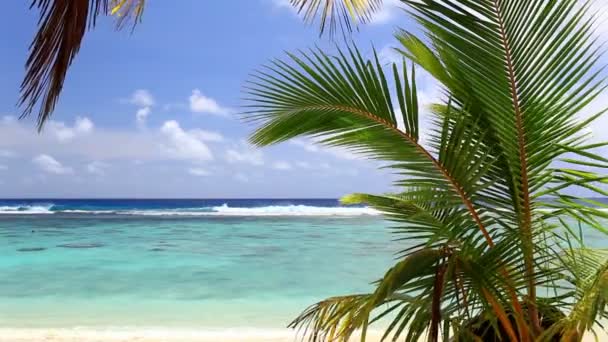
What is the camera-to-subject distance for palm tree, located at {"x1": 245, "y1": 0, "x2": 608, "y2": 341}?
2104mm

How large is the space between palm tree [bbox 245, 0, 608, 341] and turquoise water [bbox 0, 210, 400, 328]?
4.12 meters

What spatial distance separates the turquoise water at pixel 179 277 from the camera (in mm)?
6664

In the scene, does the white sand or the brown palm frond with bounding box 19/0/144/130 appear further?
the white sand

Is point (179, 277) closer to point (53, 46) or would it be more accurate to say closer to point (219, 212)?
point (53, 46)

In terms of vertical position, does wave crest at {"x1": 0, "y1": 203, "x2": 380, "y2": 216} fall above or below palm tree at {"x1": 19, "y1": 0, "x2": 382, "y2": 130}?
below

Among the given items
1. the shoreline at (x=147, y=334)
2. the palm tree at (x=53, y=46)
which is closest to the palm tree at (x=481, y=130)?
the palm tree at (x=53, y=46)

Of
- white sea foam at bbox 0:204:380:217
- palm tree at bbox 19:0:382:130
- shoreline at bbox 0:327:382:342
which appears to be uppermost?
palm tree at bbox 19:0:382:130

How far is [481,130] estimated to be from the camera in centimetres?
228

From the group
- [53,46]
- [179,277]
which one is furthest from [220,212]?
[53,46]

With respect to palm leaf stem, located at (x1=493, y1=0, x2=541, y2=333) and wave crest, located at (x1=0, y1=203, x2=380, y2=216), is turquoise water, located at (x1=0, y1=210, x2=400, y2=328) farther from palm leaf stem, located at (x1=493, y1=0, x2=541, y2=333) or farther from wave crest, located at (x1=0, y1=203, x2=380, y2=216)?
wave crest, located at (x1=0, y1=203, x2=380, y2=216)

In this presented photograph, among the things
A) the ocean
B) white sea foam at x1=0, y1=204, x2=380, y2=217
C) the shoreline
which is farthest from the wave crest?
the shoreline

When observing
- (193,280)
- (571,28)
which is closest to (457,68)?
(571,28)

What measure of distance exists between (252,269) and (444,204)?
27.8 ft

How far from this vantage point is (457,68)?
226cm
